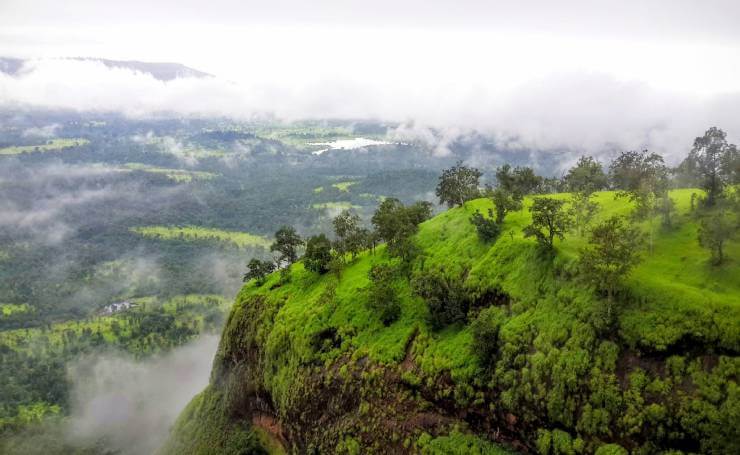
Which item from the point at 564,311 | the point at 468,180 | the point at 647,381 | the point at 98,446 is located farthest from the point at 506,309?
the point at 98,446

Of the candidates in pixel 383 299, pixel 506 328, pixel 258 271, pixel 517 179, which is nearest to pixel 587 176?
pixel 517 179

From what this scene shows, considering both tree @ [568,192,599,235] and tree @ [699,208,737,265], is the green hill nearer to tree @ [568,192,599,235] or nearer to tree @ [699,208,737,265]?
tree @ [699,208,737,265]

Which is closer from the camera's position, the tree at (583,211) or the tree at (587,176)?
the tree at (583,211)

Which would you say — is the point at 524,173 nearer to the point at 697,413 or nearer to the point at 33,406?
the point at 697,413

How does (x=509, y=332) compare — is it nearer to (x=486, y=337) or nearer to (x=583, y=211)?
(x=486, y=337)

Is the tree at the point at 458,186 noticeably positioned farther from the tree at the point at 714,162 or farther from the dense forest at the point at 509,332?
the tree at the point at 714,162

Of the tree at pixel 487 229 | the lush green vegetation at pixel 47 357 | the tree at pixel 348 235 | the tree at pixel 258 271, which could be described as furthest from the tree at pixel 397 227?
the lush green vegetation at pixel 47 357
